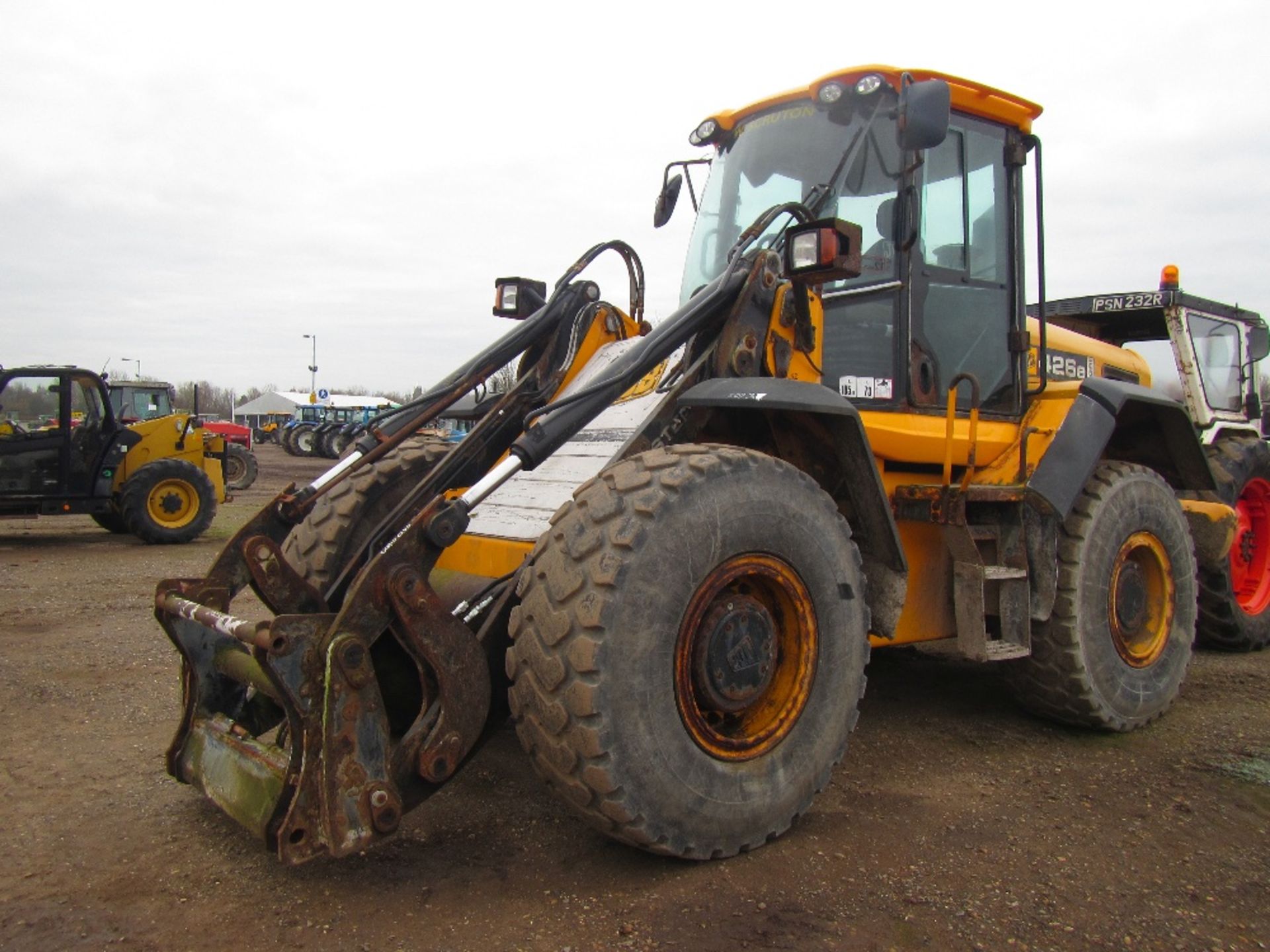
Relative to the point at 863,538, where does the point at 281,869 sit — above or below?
below

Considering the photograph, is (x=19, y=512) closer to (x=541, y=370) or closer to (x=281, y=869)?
(x=541, y=370)

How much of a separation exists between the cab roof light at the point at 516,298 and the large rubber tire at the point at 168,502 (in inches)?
392

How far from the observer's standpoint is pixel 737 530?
3221mm

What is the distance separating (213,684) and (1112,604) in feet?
13.1

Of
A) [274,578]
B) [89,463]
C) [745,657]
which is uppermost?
[89,463]

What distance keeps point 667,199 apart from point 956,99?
149 centimetres

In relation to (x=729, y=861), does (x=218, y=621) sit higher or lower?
higher

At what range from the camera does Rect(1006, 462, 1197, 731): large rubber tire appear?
466 centimetres

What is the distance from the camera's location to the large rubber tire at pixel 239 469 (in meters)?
23.4

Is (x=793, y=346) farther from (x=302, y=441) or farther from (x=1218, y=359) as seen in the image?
(x=302, y=441)

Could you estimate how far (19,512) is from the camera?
42.2 ft

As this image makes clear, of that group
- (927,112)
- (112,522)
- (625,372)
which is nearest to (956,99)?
(927,112)

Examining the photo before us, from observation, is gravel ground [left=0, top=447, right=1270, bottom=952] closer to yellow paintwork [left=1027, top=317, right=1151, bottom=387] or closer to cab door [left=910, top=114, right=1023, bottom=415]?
cab door [left=910, top=114, right=1023, bottom=415]

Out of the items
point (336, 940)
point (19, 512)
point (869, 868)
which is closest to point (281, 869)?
point (336, 940)
